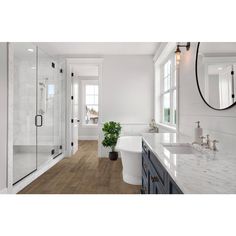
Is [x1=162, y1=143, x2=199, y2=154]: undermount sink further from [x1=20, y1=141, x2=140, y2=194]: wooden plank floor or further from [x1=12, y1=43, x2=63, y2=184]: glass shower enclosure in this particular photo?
[x1=12, y1=43, x2=63, y2=184]: glass shower enclosure

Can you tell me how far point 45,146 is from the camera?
12.3 ft

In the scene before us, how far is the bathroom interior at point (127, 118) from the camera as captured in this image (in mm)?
1368

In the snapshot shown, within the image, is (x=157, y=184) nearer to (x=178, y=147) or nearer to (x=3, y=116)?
(x=178, y=147)

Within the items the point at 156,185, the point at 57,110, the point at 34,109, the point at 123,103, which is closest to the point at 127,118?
the point at 123,103

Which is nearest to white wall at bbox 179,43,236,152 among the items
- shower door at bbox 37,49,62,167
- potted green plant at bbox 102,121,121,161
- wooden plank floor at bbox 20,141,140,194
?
wooden plank floor at bbox 20,141,140,194

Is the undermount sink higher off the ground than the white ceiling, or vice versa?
the white ceiling

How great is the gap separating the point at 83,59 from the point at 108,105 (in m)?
1.31

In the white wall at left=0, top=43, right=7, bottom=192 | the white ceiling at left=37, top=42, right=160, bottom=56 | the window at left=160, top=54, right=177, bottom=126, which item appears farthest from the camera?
the white ceiling at left=37, top=42, right=160, bottom=56

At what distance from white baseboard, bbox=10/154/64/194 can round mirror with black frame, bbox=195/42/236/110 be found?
2.66 meters

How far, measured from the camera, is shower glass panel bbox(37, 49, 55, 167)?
354cm

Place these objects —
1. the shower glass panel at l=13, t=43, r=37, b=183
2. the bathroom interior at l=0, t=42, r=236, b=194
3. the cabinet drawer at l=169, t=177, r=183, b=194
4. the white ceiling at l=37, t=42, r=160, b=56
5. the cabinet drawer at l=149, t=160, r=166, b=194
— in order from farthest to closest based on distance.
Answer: the white ceiling at l=37, t=42, r=160, b=56 → the shower glass panel at l=13, t=43, r=37, b=183 → the bathroom interior at l=0, t=42, r=236, b=194 → the cabinet drawer at l=149, t=160, r=166, b=194 → the cabinet drawer at l=169, t=177, r=183, b=194

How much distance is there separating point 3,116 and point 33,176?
1.27m
